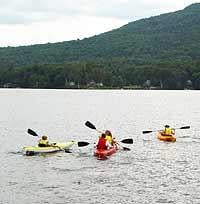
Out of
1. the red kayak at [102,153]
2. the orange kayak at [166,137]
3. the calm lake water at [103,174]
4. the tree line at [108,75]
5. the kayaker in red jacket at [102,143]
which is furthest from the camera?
the tree line at [108,75]

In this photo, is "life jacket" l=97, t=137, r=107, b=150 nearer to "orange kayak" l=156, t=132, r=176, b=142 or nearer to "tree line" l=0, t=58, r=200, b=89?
"orange kayak" l=156, t=132, r=176, b=142

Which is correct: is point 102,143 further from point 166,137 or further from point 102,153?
point 166,137

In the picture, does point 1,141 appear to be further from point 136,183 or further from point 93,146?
point 136,183

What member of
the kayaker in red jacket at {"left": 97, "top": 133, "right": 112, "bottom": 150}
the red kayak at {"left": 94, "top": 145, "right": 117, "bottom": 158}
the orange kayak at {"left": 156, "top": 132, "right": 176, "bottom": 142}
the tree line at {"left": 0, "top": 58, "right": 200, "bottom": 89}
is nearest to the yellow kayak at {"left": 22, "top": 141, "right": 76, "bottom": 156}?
the red kayak at {"left": 94, "top": 145, "right": 117, "bottom": 158}

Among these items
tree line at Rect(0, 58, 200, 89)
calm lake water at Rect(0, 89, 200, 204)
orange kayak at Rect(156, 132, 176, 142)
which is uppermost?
tree line at Rect(0, 58, 200, 89)

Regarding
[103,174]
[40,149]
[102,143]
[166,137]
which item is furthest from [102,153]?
[166,137]

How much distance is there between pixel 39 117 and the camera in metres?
77.4

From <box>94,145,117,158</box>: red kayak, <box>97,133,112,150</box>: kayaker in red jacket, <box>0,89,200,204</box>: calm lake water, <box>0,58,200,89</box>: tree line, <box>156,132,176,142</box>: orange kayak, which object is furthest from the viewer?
<box>0,58,200,89</box>: tree line

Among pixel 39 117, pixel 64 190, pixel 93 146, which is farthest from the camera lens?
pixel 39 117

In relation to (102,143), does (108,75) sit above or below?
above

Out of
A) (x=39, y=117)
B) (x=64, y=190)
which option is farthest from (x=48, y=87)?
(x=64, y=190)

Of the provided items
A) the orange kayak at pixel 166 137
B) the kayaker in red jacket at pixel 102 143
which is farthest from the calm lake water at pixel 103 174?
the kayaker in red jacket at pixel 102 143

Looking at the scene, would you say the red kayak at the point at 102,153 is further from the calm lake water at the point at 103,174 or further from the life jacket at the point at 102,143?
the calm lake water at the point at 103,174

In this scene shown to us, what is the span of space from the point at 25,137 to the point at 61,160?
16038mm
